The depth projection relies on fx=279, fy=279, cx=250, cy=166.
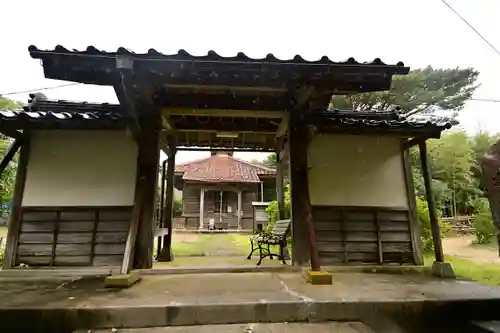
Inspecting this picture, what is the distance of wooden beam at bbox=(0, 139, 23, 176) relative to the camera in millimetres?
3635

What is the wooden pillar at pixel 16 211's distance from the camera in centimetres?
362

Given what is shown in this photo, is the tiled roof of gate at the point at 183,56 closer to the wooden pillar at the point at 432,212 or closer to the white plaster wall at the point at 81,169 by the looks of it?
the white plaster wall at the point at 81,169

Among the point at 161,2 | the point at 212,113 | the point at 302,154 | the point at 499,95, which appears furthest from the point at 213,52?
the point at 499,95

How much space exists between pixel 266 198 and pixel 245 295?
45.6 ft

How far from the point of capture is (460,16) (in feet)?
14.8

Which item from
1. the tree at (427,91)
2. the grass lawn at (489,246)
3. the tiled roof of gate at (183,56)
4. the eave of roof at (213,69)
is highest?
the tree at (427,91)

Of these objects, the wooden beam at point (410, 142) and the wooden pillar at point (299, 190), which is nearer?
the wooden pillar at point (299, 190)

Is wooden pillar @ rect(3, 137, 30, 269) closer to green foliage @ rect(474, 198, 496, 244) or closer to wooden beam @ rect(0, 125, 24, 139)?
wooden beam @ rect(0, 125, 24, 139)

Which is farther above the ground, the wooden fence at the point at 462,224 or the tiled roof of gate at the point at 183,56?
the tiled roof of gate at the point at 183,56

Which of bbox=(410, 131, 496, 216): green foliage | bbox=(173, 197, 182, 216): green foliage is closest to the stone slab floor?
bbox=(410, 131, 496, 216): green foliage

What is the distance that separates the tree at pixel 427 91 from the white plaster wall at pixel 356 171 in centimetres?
1196

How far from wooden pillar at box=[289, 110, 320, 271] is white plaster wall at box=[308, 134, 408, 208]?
265 mm

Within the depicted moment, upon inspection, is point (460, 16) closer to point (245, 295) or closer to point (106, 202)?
point (245, 295)

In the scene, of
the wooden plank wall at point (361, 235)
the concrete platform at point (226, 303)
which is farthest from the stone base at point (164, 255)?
the wooden plank wall at point (361, 235)
